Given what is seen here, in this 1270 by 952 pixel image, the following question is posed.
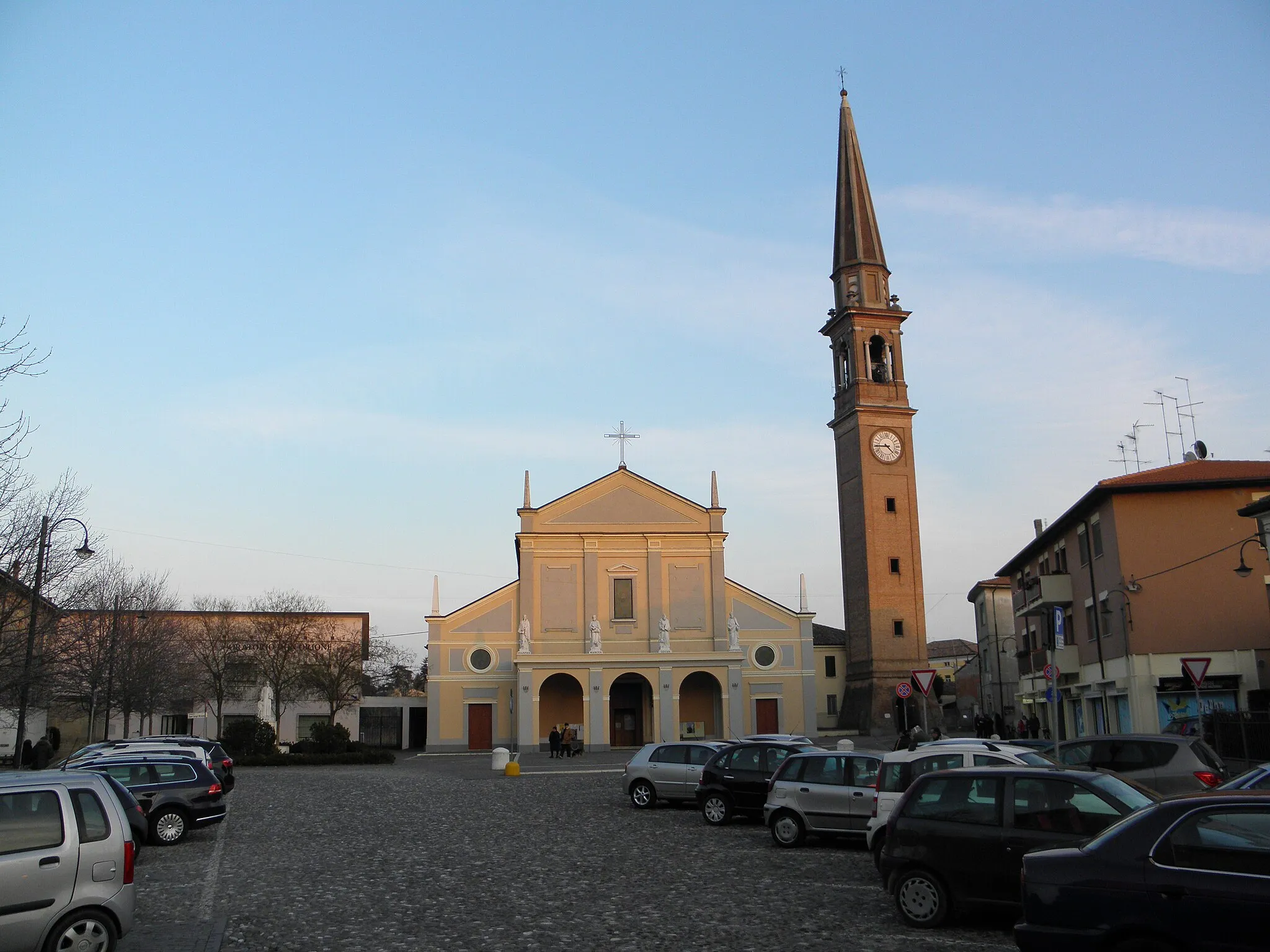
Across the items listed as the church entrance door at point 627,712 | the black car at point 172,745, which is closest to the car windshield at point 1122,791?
the black car at point 172,745

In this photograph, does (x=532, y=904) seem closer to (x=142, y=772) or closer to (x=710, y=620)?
(x=142, y=772)

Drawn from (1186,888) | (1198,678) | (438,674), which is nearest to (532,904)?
(1186,888)

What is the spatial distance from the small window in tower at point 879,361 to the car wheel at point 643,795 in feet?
128

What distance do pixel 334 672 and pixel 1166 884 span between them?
53.1 meters

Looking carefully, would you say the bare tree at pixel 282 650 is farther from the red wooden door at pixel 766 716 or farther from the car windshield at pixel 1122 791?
the car windshield at pixel 1122 791

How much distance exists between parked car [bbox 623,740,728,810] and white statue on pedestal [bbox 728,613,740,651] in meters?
29.7

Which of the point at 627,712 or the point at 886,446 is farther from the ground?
the point at 886,446

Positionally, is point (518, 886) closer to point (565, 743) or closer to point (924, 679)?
point (924, 679)

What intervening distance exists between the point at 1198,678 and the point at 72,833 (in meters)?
17.6

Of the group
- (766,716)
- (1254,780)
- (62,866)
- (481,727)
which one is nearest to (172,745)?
(62,866)

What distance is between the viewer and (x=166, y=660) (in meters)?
44.2

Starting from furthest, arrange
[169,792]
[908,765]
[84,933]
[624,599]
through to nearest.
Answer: [624,599] < [169,792] < [908,765] < [84,933]

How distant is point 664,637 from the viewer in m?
52.6

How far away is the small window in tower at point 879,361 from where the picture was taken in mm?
57781
